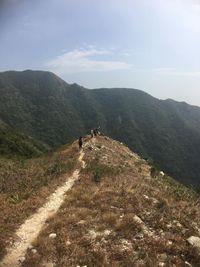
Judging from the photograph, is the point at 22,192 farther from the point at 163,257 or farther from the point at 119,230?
the point at 163,257

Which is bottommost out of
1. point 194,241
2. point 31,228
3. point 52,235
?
point 31,228

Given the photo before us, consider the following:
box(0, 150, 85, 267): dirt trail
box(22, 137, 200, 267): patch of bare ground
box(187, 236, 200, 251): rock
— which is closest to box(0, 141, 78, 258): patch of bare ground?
box(0, 150, 85, 267): dirt trail

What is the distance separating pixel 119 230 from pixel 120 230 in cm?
5

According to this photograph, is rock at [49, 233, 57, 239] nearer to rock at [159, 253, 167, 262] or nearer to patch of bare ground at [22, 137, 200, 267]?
patch of bare ground at [22, 137, 200, 267]

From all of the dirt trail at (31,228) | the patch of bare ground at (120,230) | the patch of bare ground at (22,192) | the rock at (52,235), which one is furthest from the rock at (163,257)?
the patch of bare ground at (22,192)

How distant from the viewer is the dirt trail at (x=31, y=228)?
13853 mm

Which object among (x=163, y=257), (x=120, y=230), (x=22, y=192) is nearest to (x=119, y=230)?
(x=120, y=230)

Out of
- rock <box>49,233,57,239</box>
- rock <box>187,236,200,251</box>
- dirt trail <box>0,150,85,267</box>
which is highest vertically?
rock <box>187,236,200,251</box>

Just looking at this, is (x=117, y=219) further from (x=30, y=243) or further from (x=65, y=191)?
(x=65, y=191)

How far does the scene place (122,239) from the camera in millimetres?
15625

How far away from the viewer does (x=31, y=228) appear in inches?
670

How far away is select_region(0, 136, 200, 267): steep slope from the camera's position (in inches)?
547

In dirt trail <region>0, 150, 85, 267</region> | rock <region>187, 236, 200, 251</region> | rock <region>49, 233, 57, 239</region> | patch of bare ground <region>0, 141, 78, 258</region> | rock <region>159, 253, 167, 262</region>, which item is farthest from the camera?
patch of bare ground <region>0, 141, 78, 258</region>

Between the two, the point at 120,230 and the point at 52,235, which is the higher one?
the point at 120,230
